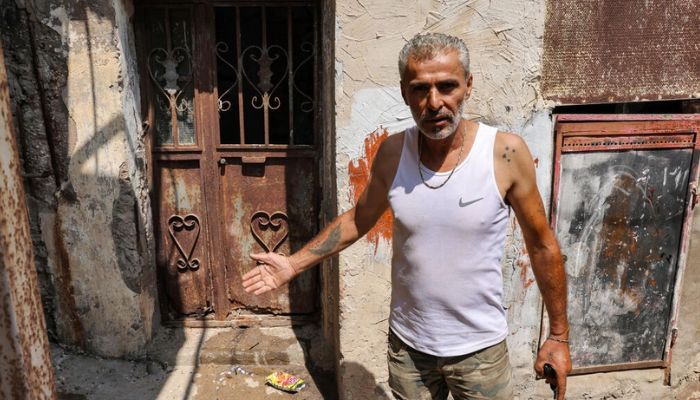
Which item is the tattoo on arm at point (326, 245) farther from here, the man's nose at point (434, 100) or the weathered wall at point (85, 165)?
the weathered wall at point (85, 165)

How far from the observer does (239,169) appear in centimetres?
361

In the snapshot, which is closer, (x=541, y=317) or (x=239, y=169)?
(x=541, y=317)

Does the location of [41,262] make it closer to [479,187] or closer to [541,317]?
[479,187]

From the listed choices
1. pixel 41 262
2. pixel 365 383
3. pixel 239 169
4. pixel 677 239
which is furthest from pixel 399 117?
pixel 41 262

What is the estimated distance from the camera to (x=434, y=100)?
6.22 feet

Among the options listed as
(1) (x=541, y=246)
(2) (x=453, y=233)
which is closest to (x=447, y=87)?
(2) (x=453, y=233)

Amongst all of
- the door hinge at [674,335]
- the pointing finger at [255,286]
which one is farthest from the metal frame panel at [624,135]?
the pointing finger at [255,286]

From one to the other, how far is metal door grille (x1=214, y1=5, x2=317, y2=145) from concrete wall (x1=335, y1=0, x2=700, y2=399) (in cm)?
70

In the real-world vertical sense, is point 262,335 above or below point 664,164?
below

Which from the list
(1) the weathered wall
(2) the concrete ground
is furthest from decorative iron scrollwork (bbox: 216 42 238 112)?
(2) the concrete ground

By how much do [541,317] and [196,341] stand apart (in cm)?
218

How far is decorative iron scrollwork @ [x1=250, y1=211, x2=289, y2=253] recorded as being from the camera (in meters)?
3.70

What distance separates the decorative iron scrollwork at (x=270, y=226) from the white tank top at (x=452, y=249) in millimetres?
1702

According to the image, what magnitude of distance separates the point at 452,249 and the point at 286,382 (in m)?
1.89
